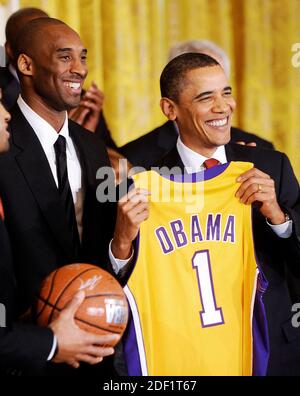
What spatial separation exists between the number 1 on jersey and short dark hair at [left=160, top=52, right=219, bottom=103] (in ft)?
1.91

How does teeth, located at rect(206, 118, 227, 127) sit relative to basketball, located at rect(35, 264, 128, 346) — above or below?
above

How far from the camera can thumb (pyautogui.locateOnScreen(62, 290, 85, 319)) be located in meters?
2.25

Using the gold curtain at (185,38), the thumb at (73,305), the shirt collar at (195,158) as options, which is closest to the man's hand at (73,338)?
the thumb at (73,305)

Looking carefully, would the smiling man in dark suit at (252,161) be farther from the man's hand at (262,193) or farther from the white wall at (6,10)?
the white wall at (6,10)

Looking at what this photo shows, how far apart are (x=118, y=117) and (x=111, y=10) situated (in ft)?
1.80

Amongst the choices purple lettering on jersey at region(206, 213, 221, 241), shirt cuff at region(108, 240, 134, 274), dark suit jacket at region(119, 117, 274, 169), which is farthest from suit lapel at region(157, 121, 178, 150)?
shirt cuff at region(108, 240, 134, 274)

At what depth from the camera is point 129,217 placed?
2.40m

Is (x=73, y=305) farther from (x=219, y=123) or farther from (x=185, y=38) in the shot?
(x=185, y=38)

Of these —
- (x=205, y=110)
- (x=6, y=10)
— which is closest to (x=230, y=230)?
(x=205, y=110)

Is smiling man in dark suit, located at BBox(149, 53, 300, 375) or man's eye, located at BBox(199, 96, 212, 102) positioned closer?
smiling man in dark suit, located at BBox(149, 53, 300, 375)

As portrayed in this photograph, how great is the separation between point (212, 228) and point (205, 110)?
1.37 feet

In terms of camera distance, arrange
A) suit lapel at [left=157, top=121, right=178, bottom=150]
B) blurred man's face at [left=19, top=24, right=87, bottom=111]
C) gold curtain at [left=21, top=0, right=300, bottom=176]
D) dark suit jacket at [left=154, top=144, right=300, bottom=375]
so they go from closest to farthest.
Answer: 1. dark suit jacket at [left=154, top=144, right=300, bottom=375]
2. blurred man's face at [left=19, top=24, right=87, bottom=111]
3. suit lapel at [left=157, top=121, right=178, bottom=150]
4. gold curtain at [left=21, top=0, right=300, bottom=176]

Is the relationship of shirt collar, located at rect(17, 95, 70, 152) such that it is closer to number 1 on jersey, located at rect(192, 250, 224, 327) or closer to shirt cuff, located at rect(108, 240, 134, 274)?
shirt cuff, located at rect(108, 240, 134, 274)

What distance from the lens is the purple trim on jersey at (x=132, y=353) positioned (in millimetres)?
2512
